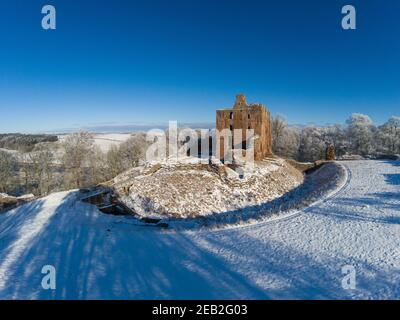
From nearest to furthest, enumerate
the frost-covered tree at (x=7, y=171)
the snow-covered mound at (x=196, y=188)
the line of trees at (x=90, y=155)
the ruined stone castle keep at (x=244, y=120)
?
the snow-covered mound at (x=196, y=188) < the ruined stone castle keep at (x=244, y=120) < the frost-covered tree at (x=7, y=171) < the line of trees at (x=90, y=155)

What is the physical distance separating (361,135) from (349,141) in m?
3.66

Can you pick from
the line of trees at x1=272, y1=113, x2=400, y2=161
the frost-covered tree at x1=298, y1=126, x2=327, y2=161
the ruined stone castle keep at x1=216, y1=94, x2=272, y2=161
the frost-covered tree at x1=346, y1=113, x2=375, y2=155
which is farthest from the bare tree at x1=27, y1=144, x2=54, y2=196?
the frost-covered tree at x1=346, y1=113, x2=375, y2=155

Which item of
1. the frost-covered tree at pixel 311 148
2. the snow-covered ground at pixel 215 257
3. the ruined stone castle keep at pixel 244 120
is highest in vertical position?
the ruined stone castle keep at pixel 244 120

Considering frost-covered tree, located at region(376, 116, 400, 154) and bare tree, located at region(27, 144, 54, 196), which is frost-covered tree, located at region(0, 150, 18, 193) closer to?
bare tree, located at region(27, 144, 54, 196)

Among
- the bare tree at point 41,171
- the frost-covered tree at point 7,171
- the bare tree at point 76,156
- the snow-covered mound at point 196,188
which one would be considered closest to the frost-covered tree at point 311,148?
the snow-covered mound at point 196,188

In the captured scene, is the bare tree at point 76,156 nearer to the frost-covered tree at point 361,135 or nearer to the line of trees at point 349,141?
the line of trees at point 349,141

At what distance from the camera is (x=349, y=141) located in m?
49.4

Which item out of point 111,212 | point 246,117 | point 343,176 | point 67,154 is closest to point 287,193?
point 343,176

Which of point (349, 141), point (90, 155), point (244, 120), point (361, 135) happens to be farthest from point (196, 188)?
point (349, 141)

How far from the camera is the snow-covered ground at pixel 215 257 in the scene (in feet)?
20.5

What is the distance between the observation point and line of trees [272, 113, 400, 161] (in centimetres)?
4541

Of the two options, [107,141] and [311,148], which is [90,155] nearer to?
[107,141]

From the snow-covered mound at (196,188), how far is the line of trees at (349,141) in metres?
27.2
